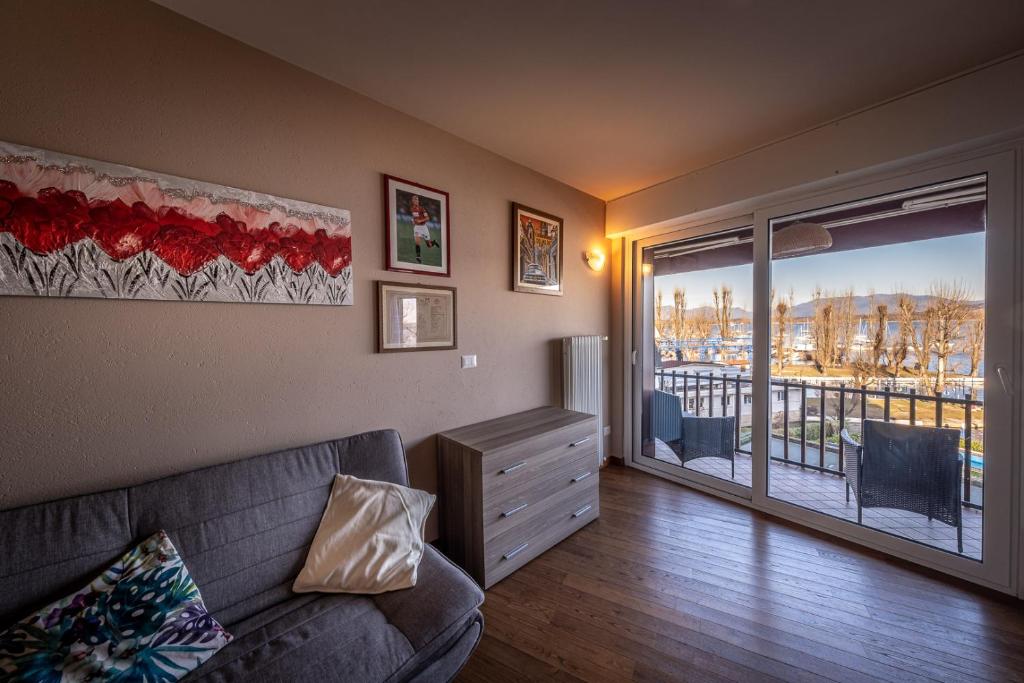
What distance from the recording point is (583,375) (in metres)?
2.94

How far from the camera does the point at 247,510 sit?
1.30m

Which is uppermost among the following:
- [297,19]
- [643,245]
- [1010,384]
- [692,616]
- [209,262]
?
[297,19]

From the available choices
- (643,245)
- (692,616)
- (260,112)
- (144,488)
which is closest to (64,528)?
(144,488)

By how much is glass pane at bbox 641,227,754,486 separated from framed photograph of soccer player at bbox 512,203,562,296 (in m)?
1.02

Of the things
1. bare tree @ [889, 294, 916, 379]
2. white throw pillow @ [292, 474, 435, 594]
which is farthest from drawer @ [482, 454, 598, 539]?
bare tree @ [889, 294, 916, 379]

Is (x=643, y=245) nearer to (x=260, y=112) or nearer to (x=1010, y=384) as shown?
(x=1010, y=384)

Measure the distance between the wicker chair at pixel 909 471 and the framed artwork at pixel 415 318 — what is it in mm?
2706

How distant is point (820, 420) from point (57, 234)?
4.06m

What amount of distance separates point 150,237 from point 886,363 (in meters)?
3.74

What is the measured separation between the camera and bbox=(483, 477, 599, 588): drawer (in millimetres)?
1868

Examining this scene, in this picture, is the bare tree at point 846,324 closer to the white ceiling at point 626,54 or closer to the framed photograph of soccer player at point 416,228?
the white ceiling at point 626,54

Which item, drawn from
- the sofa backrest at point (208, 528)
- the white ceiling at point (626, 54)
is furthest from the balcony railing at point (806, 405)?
the sofa backrest at point (208, 528)

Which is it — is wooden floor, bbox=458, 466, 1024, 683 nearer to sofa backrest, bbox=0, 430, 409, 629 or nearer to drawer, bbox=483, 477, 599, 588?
drawer, bbox=483, 477, 599, 588

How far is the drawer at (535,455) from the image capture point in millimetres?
1849
